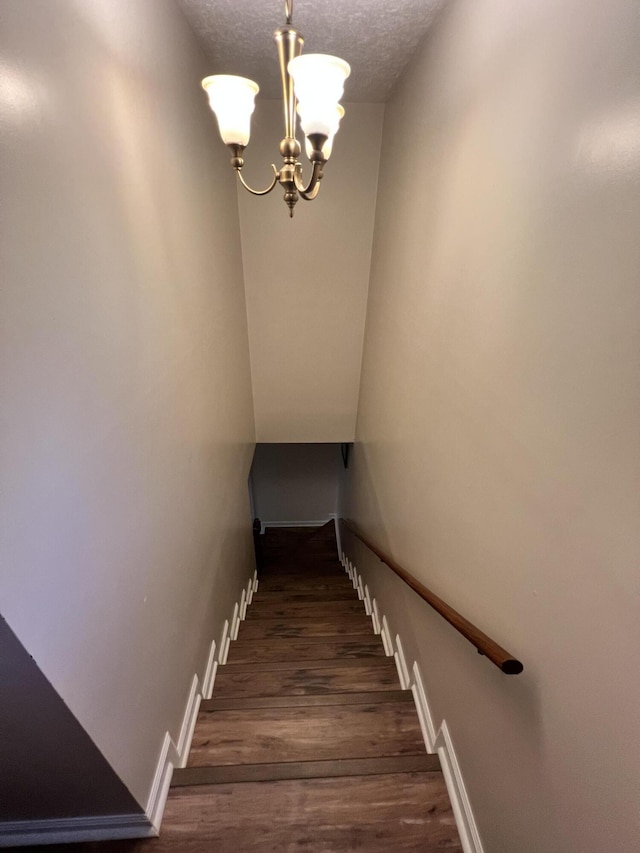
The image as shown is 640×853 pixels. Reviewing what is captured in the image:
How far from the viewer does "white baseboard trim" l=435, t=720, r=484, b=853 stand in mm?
1546

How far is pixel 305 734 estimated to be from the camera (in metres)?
2.01

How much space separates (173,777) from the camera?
1750 millimetres

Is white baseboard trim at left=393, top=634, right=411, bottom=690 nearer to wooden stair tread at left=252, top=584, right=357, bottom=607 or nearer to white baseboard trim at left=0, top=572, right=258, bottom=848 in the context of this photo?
white baseboard trim at left=0, top=572, right=258, bottom=848

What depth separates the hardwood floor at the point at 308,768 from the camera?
1605 mm

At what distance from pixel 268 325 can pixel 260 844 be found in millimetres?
3352

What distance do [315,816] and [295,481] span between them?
Result: 16.3ft

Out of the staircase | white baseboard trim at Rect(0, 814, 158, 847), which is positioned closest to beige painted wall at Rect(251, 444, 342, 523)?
the staircase

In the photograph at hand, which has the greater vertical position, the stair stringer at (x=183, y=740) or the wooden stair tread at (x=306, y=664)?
the stair stringer at (x=183, y=740)

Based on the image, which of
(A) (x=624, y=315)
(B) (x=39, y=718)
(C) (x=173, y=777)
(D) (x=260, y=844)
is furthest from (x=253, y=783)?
(A) (x=624, y=315)

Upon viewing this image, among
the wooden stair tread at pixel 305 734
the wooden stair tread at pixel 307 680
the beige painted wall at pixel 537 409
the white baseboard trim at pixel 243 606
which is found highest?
the beige painted wall at pixel 537 409

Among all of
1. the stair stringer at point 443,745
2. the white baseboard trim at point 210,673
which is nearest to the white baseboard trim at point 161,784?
the white baseboard trim at point 210,673

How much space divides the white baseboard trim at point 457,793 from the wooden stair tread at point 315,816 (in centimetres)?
4

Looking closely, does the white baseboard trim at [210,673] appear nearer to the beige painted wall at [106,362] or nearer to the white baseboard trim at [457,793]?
the beige painted wall at [106,362]

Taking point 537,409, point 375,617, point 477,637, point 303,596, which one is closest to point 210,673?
point 375,617
